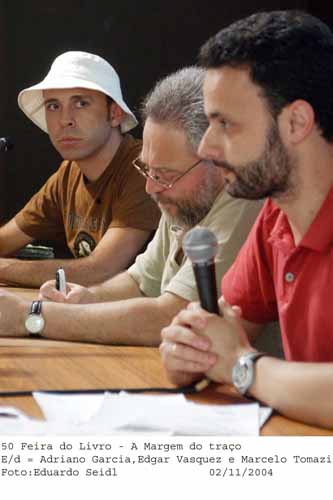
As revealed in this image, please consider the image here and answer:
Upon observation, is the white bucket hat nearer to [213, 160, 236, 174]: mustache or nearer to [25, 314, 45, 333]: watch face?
[25, 314, 45, 333]: watch face

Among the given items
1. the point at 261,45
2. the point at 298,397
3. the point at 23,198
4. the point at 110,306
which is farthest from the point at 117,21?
the point at 298,397

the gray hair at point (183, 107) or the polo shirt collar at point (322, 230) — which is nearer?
the polo shirt collar at point (322, 230)

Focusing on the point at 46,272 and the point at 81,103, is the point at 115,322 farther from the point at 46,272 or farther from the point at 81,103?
the point at 81,103

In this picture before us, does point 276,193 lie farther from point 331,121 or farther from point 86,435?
point 86,435

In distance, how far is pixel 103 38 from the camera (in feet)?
14.6

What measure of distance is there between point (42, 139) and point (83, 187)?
136cm

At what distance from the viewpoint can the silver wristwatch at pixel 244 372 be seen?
1.54 m

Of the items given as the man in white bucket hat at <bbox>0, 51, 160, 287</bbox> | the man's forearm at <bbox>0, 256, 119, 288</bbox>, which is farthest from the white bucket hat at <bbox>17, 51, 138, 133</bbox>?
the man's forearm at <bbox>0, 256, 119, 288</bbox>

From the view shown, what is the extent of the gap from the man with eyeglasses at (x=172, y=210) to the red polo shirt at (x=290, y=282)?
8.4 inches

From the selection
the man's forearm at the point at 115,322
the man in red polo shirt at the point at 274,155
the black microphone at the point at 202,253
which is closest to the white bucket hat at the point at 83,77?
the man's forearm at the point at 115,322

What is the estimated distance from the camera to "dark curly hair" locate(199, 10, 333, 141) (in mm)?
1605

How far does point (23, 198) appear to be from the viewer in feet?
15.0

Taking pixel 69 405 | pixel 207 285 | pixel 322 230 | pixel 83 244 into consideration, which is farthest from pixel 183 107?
pixel 83 244

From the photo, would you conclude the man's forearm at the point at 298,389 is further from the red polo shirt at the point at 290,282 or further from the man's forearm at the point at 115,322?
the man's forearm at the point at 115,322
